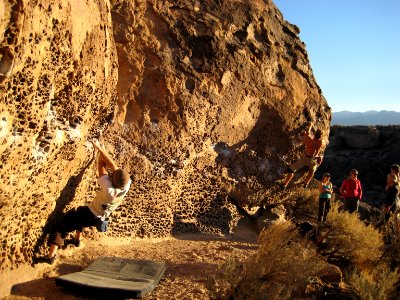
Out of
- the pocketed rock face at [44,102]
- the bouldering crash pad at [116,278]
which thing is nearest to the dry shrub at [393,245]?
the bouldering crash pad at [116,278]

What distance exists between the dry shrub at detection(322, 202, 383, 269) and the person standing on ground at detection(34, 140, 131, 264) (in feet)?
11.4

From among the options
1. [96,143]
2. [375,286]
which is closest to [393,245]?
[375,286]

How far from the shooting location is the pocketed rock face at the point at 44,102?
3.03 m

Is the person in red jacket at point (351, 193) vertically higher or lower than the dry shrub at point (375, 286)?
higher

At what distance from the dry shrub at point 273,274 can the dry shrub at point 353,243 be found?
1.57 m

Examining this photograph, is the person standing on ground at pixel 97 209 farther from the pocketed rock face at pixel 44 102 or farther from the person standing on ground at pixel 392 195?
the person standing on ground at pixel 392 195

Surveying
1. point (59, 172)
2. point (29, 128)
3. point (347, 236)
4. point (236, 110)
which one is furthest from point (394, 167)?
point (29, 128)

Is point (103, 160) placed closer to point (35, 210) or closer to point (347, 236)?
point (35, 210)

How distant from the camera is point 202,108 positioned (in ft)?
19.8

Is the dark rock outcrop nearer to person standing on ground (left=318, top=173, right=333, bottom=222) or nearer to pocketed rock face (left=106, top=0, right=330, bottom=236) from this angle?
pocketed rock face (left=106, top=0, right=330, bottom=236)

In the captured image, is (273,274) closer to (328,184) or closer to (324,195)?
(324,195)

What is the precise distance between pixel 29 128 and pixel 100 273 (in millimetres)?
1351

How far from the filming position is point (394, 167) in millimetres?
6766

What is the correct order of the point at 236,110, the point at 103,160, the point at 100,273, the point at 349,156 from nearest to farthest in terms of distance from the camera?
the point at 100,273
the point at 103,160
the point at 236,110
the point at 349,156
